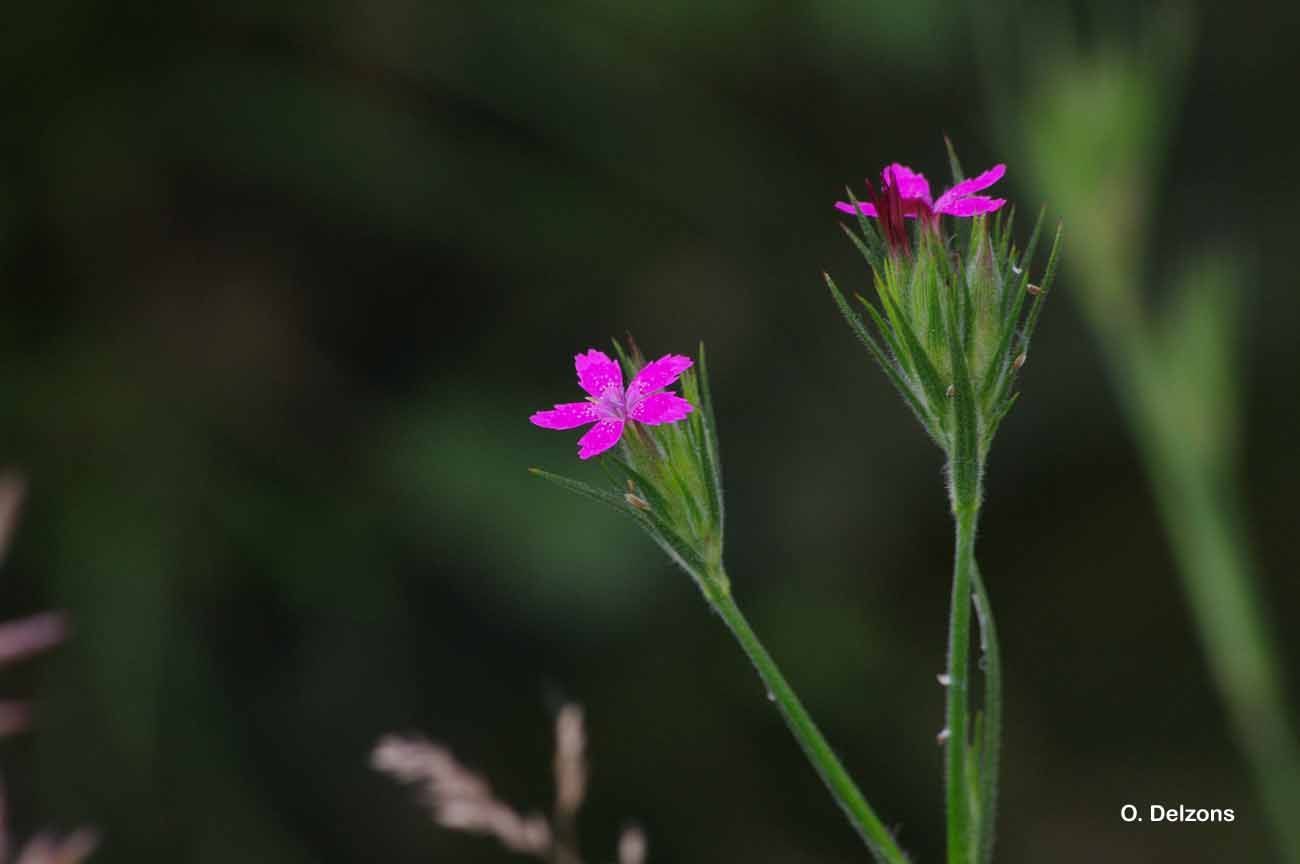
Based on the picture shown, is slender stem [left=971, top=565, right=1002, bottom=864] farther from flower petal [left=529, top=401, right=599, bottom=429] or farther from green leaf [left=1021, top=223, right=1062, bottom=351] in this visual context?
flower petal [left=529, top=401, right=599, bottom=429]

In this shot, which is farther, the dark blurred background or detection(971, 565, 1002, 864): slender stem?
the dark blurred background

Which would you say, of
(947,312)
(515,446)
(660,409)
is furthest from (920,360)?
(515,446)

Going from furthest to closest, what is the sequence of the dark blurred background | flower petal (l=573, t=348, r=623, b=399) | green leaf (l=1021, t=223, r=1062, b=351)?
the dark blurred background < flower petal (l=573, t=348, r=623, b=399) < green leaf (l=1021, t=223, r=1062, b=351)

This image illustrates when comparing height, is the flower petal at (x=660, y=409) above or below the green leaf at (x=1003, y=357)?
below

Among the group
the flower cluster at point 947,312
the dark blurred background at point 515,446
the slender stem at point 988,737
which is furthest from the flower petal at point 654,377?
the dark blurred background at point 515,446

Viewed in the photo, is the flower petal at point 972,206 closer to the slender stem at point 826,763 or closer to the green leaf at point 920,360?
the green leaf at point 920,360

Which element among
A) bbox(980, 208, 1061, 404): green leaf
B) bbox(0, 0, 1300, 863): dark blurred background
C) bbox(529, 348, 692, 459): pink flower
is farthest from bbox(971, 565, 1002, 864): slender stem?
bbox(0, 0, 1300, 863): dark blurred background
